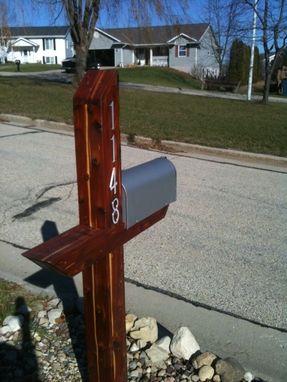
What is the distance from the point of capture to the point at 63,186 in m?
5.87

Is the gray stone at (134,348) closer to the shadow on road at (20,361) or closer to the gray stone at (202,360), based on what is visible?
the gray stone at (202,360)

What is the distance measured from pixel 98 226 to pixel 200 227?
290cm

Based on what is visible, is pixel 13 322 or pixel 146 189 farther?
pixel 13 322

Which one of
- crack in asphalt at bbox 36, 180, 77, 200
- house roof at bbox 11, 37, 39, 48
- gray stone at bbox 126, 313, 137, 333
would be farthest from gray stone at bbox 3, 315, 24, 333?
house roof at bbox 11, 37, 39, 48

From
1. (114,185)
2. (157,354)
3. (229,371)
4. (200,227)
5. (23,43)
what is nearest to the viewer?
(114,185)

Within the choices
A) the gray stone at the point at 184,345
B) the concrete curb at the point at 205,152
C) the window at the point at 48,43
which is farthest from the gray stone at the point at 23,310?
the window at the point at 48,43

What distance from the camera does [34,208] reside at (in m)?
5.11

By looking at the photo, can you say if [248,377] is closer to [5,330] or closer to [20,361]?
[20,361]

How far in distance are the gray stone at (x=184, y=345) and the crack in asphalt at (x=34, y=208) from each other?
2570 mm

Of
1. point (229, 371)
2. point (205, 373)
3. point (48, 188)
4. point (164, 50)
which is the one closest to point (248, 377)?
point (229, 371)

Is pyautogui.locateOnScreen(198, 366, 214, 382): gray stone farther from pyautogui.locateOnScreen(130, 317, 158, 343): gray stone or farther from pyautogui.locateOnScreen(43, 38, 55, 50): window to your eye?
pyautogui.locateOnScreen(43, 38, 55, 50): window

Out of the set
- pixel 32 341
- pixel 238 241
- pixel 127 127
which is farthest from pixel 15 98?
pixel 32 341

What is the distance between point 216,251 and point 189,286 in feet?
2.42

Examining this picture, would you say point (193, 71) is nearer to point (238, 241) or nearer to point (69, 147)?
point (69, 147)
